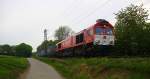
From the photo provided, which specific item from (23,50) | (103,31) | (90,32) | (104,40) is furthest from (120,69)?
(23,50)

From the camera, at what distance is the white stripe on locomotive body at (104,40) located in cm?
3425

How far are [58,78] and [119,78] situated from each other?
13.0 meters

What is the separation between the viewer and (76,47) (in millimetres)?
43062

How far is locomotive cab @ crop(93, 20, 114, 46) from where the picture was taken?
34469 mm

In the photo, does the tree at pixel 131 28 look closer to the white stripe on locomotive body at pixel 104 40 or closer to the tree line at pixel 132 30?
the tree line at pixel 132 30

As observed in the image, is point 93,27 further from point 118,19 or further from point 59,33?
point 59,33

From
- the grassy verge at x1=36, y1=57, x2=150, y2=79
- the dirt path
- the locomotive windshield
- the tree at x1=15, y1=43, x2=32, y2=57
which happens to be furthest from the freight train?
the tree at x1=15, y1=43, x2=32, y2=57

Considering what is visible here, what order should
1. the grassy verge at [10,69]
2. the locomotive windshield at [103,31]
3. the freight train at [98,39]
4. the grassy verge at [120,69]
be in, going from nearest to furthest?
the grassy verge at [120,69] < the grassy verge at [10,69] < the freight train at [98,39] < the locomotive windshield at [103,31]

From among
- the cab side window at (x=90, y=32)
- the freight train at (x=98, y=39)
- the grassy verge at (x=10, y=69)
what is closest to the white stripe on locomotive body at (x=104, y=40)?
the freight train at (x=98, y=39)

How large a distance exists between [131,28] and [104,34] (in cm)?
2212

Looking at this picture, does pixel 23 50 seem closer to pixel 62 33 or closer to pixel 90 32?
pixel 62 33

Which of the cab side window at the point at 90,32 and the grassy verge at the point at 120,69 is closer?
the grassy verge at the point at 120,69

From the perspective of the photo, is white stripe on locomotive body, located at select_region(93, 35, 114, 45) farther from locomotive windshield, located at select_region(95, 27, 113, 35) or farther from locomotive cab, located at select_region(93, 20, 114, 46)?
locomotive windshield, located at select_region(95, 27, 113, 35)

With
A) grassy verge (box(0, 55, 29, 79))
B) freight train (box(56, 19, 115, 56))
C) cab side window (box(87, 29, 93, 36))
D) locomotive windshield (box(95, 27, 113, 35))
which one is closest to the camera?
grassy verge (box(0, 55, 29, 79))
